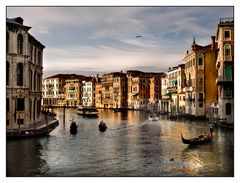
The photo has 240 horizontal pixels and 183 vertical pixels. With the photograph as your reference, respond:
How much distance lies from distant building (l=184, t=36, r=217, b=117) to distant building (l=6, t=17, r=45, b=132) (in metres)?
4.78

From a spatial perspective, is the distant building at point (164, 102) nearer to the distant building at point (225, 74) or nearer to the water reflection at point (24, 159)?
the distant building at point (225, 74)

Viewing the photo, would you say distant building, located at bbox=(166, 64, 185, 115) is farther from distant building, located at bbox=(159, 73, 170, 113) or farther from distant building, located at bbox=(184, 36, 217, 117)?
distant building, located at bbox=(184, 36, 217, 117)

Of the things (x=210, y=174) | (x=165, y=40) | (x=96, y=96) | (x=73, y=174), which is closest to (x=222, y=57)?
(x=165, y=40)

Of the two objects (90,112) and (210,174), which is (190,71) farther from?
(210,174)

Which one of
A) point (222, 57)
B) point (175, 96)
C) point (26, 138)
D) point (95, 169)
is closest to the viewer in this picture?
point (95, 169)

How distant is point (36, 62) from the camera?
26.8ft

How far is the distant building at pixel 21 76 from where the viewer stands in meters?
7.10

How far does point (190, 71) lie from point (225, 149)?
7715mm

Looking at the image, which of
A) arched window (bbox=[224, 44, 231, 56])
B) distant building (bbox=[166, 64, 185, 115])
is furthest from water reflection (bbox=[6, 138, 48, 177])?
distant building (bbox=[166, 64, 185, 115])

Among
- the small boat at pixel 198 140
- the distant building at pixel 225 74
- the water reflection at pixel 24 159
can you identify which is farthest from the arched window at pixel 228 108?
the water reflection at pixel 24 159

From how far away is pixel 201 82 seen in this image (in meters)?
13.4

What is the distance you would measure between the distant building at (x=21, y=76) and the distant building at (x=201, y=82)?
478 cm

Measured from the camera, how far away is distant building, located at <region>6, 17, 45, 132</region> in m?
7.10

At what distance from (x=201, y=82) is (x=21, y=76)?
23.9 feet
